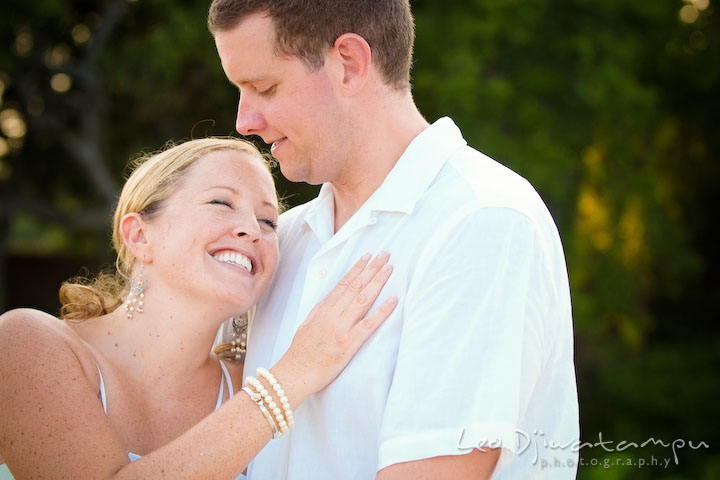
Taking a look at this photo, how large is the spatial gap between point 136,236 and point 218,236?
1.16 ft

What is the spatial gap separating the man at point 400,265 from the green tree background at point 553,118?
5.37 meters

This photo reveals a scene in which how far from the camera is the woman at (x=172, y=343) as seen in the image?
209 cm

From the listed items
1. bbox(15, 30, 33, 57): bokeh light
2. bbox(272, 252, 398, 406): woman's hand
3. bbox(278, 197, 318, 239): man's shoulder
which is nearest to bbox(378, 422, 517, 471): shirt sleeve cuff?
bbox(272, 252, 398, 406): woman's hand

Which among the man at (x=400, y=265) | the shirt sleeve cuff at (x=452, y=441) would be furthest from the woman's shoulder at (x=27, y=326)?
the shirt sleeve cuff at (x=452, y=441)

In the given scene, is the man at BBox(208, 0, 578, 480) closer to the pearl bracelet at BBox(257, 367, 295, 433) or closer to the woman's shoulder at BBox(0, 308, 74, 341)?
the pearl bracelet at BBox(257, 367, 295, 433)

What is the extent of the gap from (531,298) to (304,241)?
0.93 metres

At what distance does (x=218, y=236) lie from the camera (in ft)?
8.14

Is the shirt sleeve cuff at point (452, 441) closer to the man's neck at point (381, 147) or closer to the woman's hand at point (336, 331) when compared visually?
the woman's hand at point (336, 331)

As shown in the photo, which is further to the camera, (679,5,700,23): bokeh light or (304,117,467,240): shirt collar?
(679,5,700,23): bokeh light

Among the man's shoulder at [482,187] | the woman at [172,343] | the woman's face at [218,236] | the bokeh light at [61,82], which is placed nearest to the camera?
the man's shoulder at [482,187]

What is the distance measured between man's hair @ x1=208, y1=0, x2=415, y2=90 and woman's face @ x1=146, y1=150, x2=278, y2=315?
0.49 meters

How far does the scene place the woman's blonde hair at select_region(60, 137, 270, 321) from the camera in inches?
104

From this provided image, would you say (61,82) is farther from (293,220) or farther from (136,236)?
(293,220)

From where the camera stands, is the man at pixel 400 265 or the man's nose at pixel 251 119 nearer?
the man at pixel 400 265
